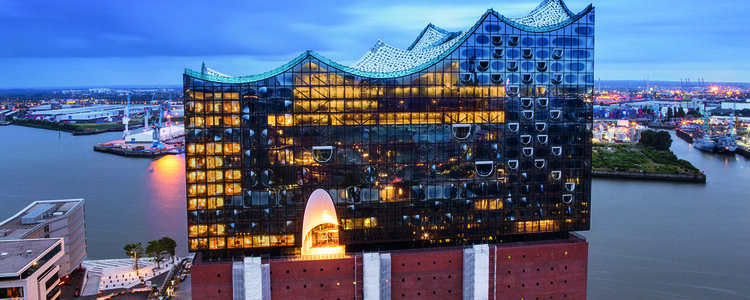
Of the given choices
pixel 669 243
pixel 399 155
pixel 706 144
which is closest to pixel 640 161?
pixel 706 144

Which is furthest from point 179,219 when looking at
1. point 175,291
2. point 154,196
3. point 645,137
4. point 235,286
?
point 645,137

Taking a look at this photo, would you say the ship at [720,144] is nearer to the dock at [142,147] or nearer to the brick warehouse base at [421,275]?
the brick warehouse base at [421,275]

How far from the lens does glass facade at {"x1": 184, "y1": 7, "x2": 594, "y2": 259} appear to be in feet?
61.7

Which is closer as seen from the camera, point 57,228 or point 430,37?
point 57,228

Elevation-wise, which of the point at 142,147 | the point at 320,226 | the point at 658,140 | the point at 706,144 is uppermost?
the point at 658,140

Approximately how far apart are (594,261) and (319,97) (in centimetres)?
1554

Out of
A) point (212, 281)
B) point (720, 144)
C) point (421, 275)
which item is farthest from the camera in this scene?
point (720, 144)

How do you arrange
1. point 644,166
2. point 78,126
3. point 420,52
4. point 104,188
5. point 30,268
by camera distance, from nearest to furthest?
point 30,268, point 420,52, point 104,188, point 644,166, point 78,126

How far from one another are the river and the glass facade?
687 centimetres

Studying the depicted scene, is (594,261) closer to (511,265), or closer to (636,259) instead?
(636,259)

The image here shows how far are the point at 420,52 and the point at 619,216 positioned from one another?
1697 cm

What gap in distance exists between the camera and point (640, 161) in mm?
57250

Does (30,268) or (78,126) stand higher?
(78,126)

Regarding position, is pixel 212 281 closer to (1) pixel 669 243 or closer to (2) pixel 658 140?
(1) pixel 669 243
